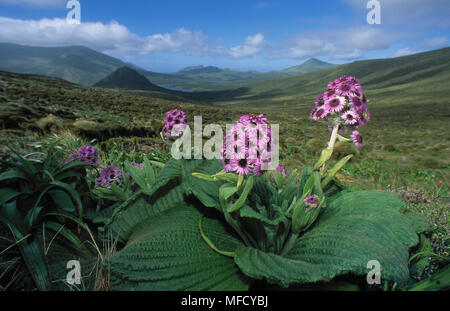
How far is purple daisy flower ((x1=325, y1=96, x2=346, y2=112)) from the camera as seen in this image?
239 cm

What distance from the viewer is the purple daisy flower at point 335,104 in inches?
94.0

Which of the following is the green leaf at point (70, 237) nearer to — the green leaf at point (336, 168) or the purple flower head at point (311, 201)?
the purple flower head at point (311, 201)

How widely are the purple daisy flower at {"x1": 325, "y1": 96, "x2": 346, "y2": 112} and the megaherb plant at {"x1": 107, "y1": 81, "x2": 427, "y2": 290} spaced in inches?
0.4

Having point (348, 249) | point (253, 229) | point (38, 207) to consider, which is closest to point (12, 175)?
point (38, 207)

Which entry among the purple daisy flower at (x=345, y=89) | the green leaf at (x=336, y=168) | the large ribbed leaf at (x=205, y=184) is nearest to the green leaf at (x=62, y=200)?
the large ribbed leaf at (x=205, y=184)

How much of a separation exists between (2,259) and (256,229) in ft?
7.21

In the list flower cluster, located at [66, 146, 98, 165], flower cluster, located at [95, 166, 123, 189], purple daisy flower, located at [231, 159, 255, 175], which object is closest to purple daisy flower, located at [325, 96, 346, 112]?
purple daisy flower, located at [231, 159, 255, 175]

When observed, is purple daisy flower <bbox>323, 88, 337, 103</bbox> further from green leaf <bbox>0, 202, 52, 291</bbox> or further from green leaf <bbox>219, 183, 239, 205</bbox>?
green leaf <bbox>0, 202, 52, 291</bbox>

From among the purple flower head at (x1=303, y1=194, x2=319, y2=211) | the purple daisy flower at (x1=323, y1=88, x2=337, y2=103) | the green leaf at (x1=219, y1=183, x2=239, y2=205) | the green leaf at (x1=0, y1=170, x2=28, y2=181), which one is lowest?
the purple flower head at (x1=303, y1=194, x2=319, y2=211)

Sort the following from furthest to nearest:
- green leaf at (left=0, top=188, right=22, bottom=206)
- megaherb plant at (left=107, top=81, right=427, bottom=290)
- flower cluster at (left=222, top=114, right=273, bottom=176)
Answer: green leaf at (left=0, top=188, right=22, bottom=206), flower cluster at (left=222, top=114, right=273, bottom=176), megaherb plant at (left=107, top=81, right=427, bottom=290)

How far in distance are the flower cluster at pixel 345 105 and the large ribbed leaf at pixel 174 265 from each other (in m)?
1.70

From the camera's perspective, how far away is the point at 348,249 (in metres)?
1.68
